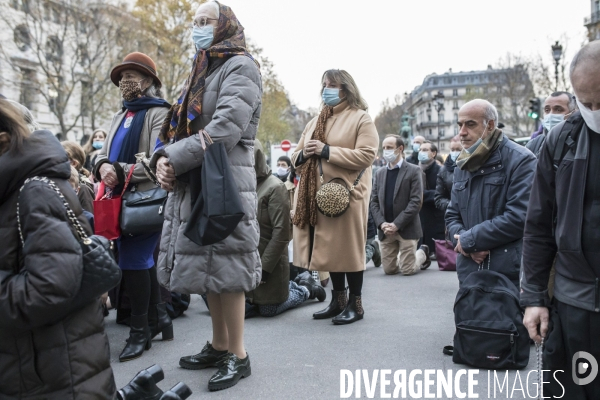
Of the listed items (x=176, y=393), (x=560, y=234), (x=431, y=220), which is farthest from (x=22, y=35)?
(x=560, y=234)

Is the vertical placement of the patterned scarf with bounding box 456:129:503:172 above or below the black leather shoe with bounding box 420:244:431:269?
above

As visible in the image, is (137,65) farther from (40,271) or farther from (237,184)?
(40,271)

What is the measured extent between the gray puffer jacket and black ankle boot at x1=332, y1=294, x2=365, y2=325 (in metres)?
1.77

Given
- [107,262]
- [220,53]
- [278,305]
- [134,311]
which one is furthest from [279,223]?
[107,262]

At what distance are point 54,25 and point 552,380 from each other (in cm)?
3843

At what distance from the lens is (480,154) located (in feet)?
14.7

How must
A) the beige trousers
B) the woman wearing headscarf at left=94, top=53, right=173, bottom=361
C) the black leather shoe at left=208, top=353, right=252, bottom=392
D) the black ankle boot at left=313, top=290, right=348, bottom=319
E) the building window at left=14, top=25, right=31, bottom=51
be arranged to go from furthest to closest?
the building window at left=14, top=25, right=31, bottom=51
the beige trousers
the black ankle boot at left=313, top=290, right=348, bottom=319
the woman wearing headscarf at left=94, top=53, right=173, bottom=361
the black leather shoe at left=208, top=353, right=252, bottom=392

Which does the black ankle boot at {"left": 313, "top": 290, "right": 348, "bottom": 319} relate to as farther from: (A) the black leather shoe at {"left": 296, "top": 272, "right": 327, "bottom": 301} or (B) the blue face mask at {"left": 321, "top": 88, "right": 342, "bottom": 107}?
(B) the blue face mask at {"left": 321, "top": 88, "right": 342, "bottom": 107}

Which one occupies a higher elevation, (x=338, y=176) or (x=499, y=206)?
(x=338, y=176)

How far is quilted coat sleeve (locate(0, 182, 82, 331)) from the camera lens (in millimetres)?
2258

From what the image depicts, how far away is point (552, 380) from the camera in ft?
8.42

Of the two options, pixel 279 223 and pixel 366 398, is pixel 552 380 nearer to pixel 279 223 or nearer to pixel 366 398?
pixel 366 398

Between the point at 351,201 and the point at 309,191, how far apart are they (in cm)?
41

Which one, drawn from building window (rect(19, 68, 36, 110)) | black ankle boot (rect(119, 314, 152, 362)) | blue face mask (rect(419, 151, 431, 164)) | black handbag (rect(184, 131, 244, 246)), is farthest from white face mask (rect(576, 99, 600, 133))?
building window (rect(19, 68, 36, 110))
